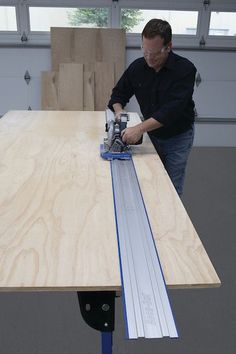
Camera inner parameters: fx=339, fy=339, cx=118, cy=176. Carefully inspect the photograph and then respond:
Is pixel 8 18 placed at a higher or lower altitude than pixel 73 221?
higher

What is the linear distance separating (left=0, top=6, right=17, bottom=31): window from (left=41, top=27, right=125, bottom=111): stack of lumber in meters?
0.58

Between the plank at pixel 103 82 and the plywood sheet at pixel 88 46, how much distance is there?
0.07 metres

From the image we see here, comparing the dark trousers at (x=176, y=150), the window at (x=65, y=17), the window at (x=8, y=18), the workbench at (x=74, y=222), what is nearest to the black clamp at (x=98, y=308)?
the workbench at (x=74, y=222)

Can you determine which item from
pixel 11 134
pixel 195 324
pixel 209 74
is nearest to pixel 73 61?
pixel 209 74

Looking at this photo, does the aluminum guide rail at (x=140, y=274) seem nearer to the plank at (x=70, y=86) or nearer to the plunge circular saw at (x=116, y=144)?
the plunge circular saw at (x=116, y=144)

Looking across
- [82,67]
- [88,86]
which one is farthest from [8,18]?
[88,86]

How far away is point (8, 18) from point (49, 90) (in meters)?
1.02

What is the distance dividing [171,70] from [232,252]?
138 cm

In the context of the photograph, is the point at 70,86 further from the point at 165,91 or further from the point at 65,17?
the point at 165,91

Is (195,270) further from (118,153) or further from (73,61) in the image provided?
(73,61)

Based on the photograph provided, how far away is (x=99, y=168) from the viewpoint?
62.9 inches

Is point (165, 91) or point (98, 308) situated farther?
point (165, 91)

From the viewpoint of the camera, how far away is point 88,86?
169 inches

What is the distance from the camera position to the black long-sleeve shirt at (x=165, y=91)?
1775 millimetres
